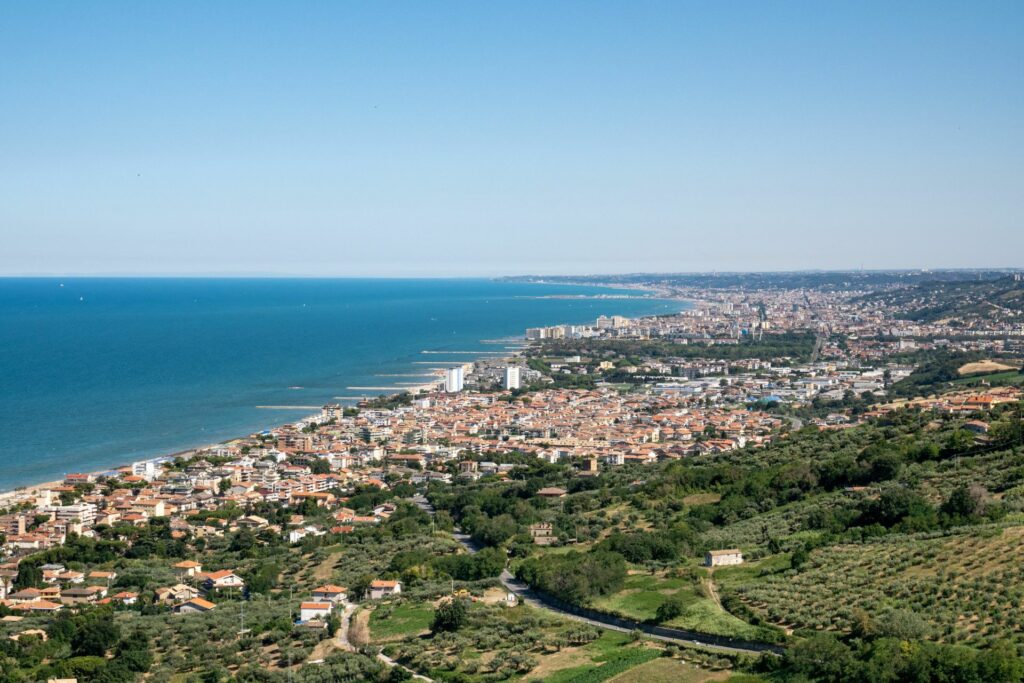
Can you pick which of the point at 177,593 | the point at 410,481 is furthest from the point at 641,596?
the point at 410,481

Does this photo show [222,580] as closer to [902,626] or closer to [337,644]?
[337,644]

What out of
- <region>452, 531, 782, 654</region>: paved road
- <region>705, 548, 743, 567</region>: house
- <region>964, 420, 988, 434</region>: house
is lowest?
<region>452, 531, 782, 654</region>: paved road

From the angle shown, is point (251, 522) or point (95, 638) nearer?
point (95, 638)

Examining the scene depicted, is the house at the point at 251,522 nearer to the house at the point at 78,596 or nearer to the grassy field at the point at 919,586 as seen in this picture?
the house at the point at 78,596

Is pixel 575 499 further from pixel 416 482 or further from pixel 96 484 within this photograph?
pixel 96 484

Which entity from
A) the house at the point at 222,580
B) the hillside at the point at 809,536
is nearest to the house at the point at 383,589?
the hillside at the point at 809,536

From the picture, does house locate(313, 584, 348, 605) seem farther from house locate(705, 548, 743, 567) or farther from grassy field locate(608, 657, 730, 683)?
grassy field locate(608, 657, 730, 683)

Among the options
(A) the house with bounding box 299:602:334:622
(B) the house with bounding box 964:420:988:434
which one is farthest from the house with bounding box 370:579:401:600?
(B) the house with bounding box 964:420:988:434
